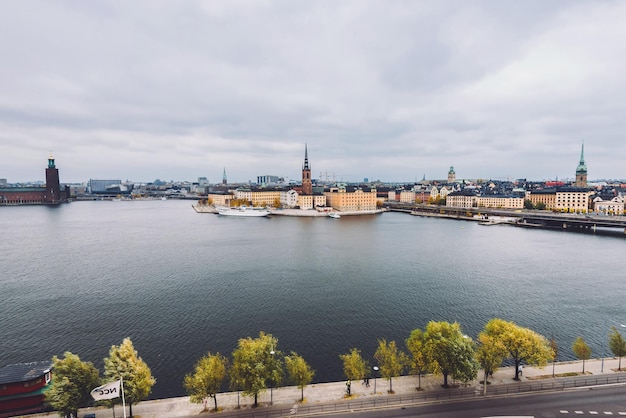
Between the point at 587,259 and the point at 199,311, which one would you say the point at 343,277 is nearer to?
the point at 199,311

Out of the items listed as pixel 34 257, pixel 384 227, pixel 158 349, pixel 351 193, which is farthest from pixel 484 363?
pixel 351 193

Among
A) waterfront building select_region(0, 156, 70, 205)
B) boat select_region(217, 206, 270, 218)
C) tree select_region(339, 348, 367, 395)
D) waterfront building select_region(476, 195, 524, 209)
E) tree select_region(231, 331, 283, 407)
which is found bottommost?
tree select_region(339, 348, 367, 395)

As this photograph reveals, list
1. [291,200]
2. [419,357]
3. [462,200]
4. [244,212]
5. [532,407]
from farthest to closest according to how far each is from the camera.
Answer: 1. [291,200]
2. [462,200]
3. [244,212]
4. [419,357]
5. [532,407]

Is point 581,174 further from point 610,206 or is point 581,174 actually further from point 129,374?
point 129,374

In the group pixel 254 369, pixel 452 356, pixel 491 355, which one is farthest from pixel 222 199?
pixel 491 355

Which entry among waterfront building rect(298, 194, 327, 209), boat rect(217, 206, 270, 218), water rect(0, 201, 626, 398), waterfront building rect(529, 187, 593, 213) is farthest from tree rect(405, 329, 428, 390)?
waterfront building rect(529, 187, 593, 213)

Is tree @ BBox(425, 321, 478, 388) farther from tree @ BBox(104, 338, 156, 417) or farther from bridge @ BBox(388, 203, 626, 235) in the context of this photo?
bridge @ BBox(388, 203, 626, 235)

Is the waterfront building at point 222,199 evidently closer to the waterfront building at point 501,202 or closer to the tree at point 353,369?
the waterfront building at point 501,202
